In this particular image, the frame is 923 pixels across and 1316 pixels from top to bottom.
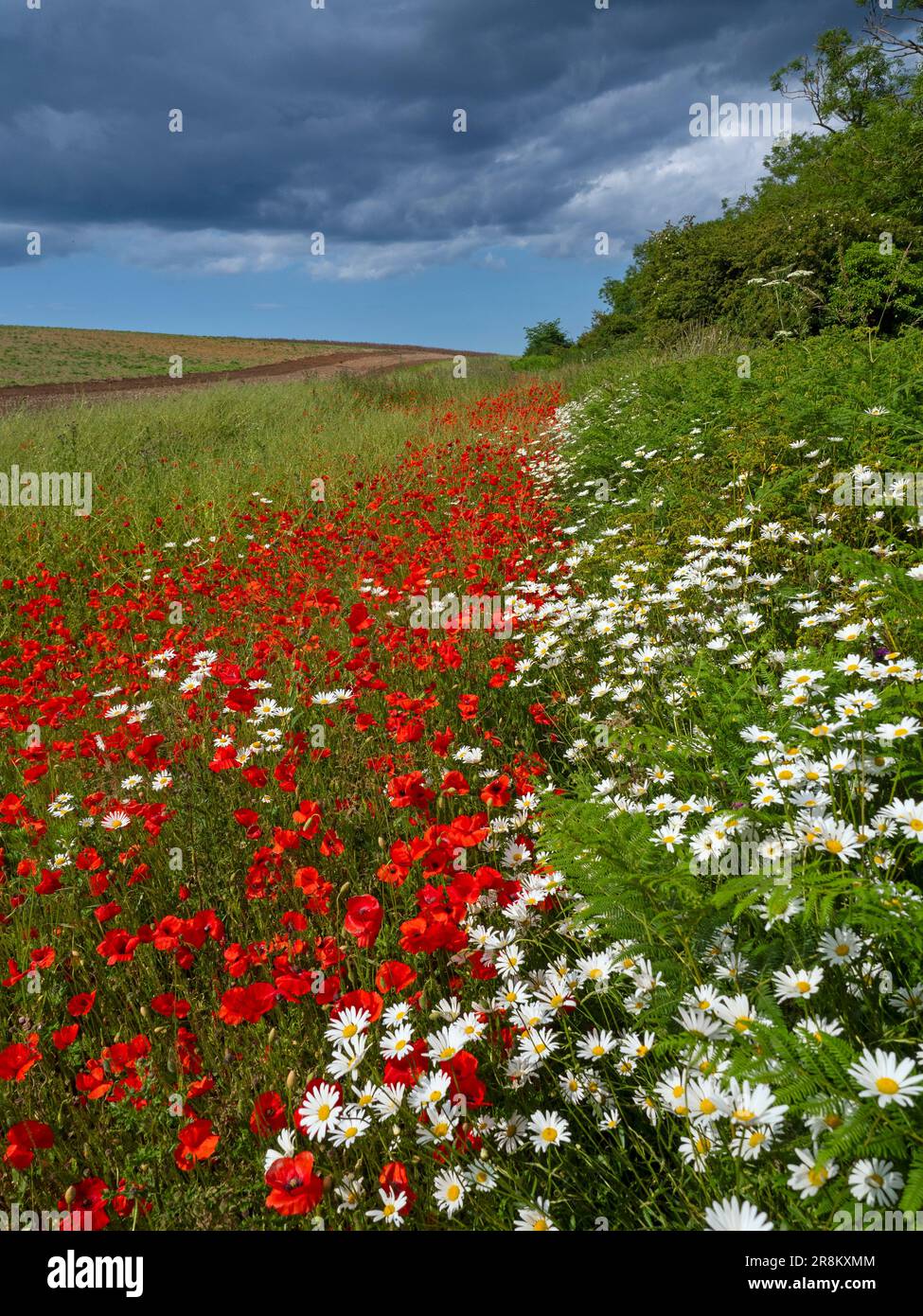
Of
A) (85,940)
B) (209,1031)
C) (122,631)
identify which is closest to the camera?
(209,1031)

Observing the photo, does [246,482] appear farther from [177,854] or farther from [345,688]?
[177,854]

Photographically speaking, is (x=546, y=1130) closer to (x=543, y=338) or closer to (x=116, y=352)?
(x=543, y=338)

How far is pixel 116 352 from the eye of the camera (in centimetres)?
5231

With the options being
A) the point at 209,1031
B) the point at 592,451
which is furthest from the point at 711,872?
the point at 592,451

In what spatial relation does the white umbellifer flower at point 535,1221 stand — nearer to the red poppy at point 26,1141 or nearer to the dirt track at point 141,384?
the red poppy at point 26,1141

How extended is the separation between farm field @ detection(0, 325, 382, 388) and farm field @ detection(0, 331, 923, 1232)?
36437 mm

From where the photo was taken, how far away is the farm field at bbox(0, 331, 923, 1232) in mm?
1395

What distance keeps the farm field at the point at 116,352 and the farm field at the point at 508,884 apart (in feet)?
120

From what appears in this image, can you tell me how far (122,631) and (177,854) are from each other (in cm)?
311

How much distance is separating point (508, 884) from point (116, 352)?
61.0 meters

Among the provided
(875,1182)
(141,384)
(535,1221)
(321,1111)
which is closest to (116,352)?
(141,384)

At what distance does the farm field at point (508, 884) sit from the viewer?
4.58 ft

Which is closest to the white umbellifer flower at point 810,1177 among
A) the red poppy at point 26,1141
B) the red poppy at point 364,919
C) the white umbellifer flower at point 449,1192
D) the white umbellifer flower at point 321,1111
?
the white umbellifer flower at point 449,1192

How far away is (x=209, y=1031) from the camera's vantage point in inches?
84.0
